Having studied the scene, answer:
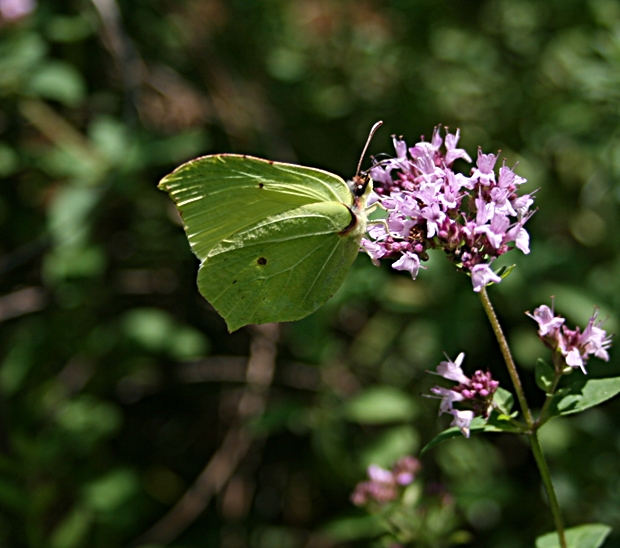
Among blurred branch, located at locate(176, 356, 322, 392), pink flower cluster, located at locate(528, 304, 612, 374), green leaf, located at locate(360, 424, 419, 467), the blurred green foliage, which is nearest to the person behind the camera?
pink flower cluster, located at locate(528, 304, 612, 374)

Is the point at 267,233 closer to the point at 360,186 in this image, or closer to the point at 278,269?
the point at 278,269

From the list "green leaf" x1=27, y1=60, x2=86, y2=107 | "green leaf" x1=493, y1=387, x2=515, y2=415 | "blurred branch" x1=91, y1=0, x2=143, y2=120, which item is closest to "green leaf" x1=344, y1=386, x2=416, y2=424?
"green leaf" x1=493, y1=387, x2=515, y2=415

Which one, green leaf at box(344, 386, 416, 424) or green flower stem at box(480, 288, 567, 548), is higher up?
green flower stem at box(480, 288, 567, 548)

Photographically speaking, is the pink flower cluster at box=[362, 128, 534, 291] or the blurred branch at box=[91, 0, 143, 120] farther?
the blurred branch at box=[91, 0, 143, 120]

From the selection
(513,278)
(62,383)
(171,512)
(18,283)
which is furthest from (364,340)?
(18,283)

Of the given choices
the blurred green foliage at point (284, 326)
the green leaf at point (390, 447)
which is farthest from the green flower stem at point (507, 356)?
the green leaf at point (390, 447)

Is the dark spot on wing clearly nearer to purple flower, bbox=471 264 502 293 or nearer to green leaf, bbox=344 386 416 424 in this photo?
purple flower, bbox=471 264 502 293

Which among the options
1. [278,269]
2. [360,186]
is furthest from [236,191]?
[360,186]
